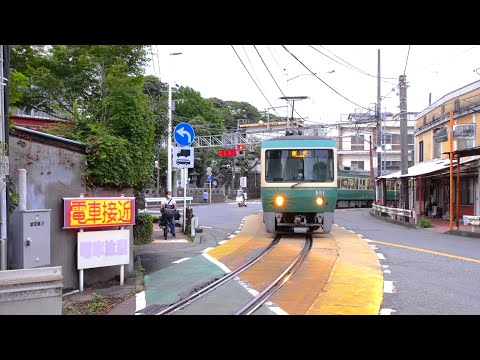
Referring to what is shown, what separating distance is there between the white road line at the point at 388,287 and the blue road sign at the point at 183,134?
7923 mm

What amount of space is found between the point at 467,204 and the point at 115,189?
18.6 metres

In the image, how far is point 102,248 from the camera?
789cm

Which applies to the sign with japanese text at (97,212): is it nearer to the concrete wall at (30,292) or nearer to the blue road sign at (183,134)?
the concrete wall at (30,292)

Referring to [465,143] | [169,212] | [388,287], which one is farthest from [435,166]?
[388,287]

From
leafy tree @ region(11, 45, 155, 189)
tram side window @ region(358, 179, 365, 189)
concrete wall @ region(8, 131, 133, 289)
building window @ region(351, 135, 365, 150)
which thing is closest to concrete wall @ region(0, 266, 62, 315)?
concrete wall @ region(8, 131, 133, 289)

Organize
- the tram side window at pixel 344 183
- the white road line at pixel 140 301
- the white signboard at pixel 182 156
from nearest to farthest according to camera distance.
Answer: the white road line at pixel 140 301 < the white signboard at pixel 182 156 < the tram side window at pixel 344 183

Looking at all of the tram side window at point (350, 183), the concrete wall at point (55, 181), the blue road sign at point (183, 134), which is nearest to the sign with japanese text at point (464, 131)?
the blue road sign at point (183, 134)

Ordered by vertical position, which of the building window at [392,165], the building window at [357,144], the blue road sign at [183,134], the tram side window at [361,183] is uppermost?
the building window at [357,144]

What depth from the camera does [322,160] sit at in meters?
14.4

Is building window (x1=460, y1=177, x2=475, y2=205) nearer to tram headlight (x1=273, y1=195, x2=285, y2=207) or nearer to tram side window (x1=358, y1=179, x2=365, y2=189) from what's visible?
tram headlight (x1=273, y1=195, x2=285, y2=207)

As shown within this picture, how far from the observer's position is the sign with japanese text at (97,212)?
745 cm

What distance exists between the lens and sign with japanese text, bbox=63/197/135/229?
7445 mm

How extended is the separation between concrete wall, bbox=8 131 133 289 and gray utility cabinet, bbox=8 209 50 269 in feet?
2.07
